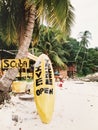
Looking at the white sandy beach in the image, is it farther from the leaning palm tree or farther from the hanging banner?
the hanging banner

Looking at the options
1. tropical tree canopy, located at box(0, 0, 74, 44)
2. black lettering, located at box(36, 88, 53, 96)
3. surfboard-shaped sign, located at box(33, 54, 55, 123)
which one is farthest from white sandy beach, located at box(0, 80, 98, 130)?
tropical tree canopy, located at box(0, 0, 74, 44)

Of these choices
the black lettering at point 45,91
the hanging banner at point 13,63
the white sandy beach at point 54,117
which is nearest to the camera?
the hanging banner at point 13,63

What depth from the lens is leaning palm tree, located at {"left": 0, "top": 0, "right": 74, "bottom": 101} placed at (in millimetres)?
12117

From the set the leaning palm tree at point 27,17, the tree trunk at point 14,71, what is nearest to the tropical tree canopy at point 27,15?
the leaning palm tree at point 27,17

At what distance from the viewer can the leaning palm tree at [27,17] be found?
39.8 feet

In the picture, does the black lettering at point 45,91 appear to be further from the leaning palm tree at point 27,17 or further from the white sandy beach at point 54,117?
the leaning palm tree at point 27,17

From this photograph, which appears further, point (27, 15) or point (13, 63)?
point (27, 15)

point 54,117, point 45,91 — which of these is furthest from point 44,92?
point 54,117

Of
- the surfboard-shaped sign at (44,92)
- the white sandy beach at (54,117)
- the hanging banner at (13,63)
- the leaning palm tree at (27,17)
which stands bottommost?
the white sandy beach at (54,117)

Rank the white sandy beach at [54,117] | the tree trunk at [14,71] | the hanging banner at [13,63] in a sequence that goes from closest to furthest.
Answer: the hanging banner at [13,63]
the white sandy beach at [54,117]
the tree trunk at [14,71]

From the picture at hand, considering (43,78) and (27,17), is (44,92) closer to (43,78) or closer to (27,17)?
(43,78)

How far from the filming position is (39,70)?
9930mm

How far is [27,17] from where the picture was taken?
13430 mm

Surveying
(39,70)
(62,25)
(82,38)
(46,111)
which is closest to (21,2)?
(62,25)
